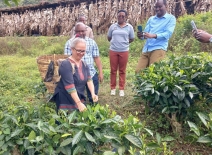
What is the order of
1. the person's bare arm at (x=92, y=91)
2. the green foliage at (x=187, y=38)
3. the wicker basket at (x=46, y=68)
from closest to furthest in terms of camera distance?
the person's bare arm at (x=92, y=91)
the wicker basket at (x=46, y=68)
the green foliage at (x=187, y=38)

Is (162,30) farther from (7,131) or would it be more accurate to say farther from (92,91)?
(7,131)

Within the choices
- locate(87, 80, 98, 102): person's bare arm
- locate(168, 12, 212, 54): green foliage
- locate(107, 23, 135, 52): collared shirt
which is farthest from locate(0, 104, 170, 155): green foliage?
locate(168, 12, 212, 54): green foliage

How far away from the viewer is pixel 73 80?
2.99m

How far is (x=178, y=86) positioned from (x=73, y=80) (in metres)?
1.17

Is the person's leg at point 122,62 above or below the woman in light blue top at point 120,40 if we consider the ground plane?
below

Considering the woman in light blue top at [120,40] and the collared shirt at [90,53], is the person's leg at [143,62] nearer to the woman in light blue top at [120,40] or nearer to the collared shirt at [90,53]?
the woman in light blue top at [120,40]

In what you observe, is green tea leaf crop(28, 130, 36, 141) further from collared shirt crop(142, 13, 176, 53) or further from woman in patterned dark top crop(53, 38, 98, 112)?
collared shirt crop(142, 13, 176, 53)

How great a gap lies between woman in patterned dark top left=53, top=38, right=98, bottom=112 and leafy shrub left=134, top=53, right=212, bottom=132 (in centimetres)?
71

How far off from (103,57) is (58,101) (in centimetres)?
611

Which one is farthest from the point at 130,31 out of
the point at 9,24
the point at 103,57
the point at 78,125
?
the point at 9,24

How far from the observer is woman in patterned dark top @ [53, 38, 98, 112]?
293 cm

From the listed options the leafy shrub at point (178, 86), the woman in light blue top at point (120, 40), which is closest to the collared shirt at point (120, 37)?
the woman in light blue top at point (120, 40)

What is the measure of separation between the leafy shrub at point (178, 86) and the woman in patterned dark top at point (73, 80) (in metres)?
0.71

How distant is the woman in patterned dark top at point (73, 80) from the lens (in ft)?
9.61
